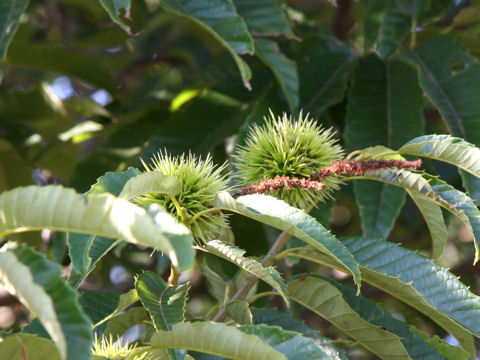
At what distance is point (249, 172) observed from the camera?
1.09 meters

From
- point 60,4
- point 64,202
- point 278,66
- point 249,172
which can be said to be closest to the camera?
point 64,202

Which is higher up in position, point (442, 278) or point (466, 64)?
point (466, 64)

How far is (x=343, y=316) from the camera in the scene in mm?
1033

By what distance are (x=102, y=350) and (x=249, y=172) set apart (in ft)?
1.21

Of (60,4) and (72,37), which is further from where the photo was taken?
(60,4)

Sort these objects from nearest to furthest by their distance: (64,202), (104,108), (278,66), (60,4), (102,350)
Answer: (64,202) < (102,350) < (278,66) < (104,108) < (60,4)

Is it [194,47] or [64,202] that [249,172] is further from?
[194,47]

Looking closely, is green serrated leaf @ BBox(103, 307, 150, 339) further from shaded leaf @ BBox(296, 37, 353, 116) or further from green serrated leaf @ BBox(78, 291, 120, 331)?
shaded leaf @ BBox(296, 37, 353, 116)

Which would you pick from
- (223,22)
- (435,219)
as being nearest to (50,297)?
(435,219)

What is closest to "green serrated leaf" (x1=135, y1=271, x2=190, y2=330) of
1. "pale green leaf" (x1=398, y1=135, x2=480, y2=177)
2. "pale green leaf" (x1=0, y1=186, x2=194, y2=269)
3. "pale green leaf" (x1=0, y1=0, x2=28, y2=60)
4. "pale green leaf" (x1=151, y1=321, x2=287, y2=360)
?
"pale green leaf" (x1=151, y1=321, x2=287, y2=360)

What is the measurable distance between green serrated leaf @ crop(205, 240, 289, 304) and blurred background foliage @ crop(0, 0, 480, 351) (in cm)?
50

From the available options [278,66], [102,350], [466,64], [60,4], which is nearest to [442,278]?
[102,350]

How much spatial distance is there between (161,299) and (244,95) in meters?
0.89

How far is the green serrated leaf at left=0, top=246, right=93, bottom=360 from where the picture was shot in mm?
580
